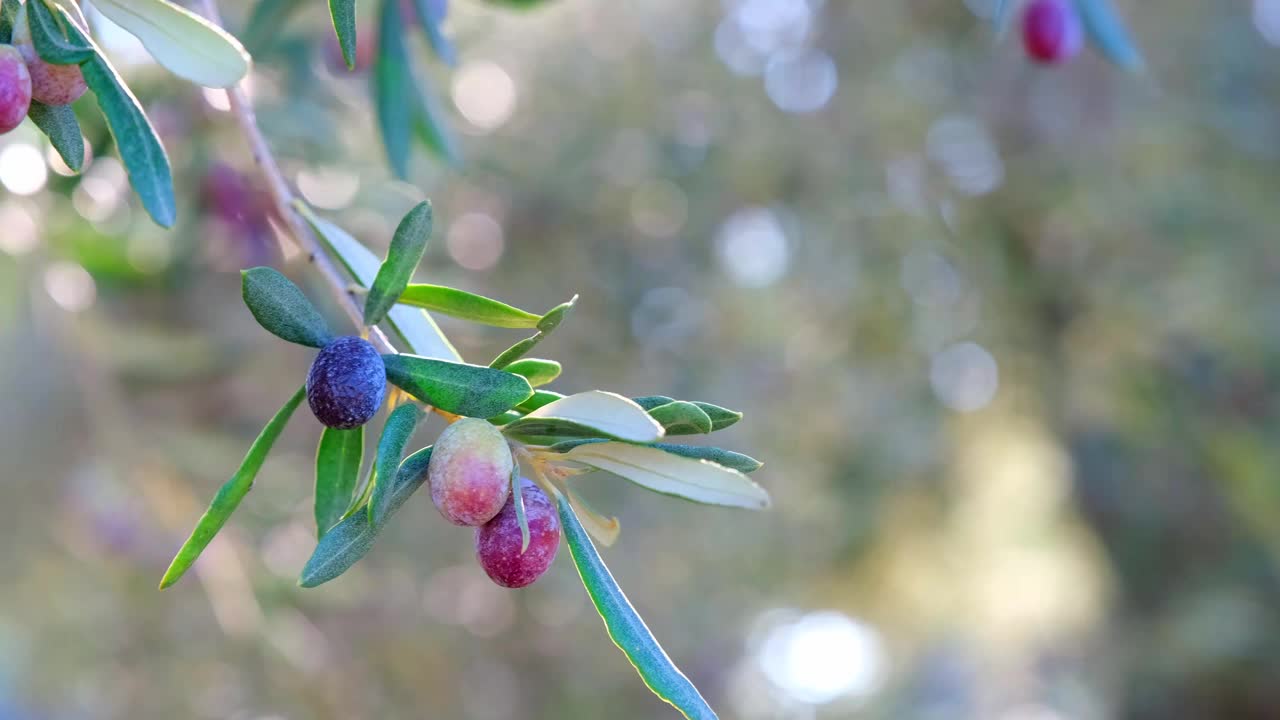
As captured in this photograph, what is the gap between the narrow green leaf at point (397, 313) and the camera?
576mm

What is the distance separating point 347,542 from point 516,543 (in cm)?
7

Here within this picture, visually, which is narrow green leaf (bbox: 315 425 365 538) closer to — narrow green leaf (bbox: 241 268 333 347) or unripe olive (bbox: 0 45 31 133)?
narrow green leaf (bbox: 241 268 333 347)

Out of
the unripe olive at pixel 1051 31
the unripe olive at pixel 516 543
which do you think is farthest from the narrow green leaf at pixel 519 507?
the unripe olive at pixel 1051 31

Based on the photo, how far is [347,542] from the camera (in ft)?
1.53

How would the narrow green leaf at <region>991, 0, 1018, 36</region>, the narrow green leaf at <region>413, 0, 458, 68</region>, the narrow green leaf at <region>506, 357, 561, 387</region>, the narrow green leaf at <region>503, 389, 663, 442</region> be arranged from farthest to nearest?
the narrow green leaf at <region>413, 0, 458, 68</region> → the narrow green leaf at <region>991, 0, 1018, 36</region> → the narrow green leaf at <region>506, 357, 561, 387</region> → the narrow green leaf at <region>503, 389, 663, 442</region>

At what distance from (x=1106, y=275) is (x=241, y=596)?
114 inches

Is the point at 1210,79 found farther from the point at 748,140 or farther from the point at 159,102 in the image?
the point at 159,102

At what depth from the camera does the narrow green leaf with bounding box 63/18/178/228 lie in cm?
46

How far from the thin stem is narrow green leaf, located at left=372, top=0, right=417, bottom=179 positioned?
1.24 ft

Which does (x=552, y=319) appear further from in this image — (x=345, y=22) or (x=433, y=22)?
(x=433, y=22)

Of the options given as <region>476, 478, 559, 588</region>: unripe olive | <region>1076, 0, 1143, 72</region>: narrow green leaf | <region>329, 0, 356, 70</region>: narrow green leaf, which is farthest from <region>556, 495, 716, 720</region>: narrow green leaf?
<region>1076, 0, 1143, 72</region>: narrow green leaf

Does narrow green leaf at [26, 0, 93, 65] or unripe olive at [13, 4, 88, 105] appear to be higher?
narrow green leaf at [26, 0, 93, 65]

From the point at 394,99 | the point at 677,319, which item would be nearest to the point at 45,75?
the point at 394,99

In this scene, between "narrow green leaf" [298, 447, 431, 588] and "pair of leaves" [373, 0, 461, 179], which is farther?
"pair of leaves" [373, 0, 461, 179]
